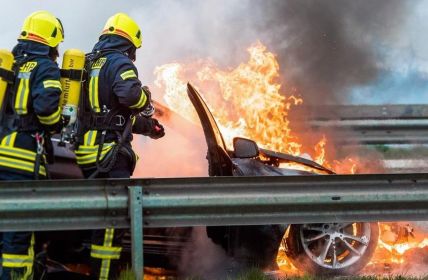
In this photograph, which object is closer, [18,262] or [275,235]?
[18,262]

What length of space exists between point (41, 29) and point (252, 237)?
216 cm

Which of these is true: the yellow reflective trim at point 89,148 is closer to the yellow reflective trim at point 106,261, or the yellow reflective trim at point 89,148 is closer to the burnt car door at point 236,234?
the yellow reflective trim at point 106,261

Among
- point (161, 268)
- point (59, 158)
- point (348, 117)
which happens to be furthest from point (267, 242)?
point (348, 117)

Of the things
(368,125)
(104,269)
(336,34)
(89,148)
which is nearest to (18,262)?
(104,269)

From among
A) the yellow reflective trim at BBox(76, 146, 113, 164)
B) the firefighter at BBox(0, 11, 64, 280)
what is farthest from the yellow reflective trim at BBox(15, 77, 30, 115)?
the yellow reflective trim at BBox(76, 146, 113, 164)

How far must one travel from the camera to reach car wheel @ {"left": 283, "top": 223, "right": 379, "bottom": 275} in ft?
18.4

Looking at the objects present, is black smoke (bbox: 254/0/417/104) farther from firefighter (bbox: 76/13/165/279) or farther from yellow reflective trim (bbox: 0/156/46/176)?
yellow reflective trim (bbox: 0/156/46/176)

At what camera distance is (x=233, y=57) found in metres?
8.86

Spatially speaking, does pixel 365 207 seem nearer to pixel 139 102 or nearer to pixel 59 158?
pixel 139 102

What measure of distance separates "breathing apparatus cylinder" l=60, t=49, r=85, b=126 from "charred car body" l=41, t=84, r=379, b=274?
0.47 m

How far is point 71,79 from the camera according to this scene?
5.15 meters

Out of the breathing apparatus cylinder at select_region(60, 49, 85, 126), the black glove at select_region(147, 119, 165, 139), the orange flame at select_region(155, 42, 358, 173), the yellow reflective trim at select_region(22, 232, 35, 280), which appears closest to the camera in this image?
the yellow reflective trim at select_region(22, 232, 35, 280)

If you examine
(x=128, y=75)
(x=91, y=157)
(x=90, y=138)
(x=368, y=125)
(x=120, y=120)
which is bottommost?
(x=91, y=157)

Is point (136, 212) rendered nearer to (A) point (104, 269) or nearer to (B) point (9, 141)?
(A) point (104, 269)
